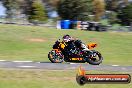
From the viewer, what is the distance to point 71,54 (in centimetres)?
2359

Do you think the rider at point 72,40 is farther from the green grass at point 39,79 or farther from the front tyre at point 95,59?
the green grass at point 39,79

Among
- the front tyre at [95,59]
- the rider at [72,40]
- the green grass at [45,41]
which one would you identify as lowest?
the green grass at [45,41]

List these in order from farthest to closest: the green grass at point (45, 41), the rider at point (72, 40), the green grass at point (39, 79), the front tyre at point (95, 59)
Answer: the green grass at point (45, 41) → the front tyre at point (95, 59) → the rider at point (72, 40) → the green grass at point (39, 79)

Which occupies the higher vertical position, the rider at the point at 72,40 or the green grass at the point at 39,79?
the rider at the point at 72,40

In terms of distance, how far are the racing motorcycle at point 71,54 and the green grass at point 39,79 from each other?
3.95m

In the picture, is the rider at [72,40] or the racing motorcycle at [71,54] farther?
the racing motorcycle at [71,54]

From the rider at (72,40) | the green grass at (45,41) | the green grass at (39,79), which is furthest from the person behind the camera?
the green grass at (45,41)

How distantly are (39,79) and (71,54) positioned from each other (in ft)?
21.6

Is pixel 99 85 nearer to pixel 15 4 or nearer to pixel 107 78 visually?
pixel 107 78

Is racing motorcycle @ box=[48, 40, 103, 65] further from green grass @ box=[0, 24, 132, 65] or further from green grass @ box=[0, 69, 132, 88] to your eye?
green grass @ box=[0, 24, 132, 65]

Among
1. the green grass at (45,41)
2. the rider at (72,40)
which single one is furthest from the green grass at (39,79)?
the green grass at (45,41)

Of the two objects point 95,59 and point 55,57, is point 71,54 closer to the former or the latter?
point 55,57

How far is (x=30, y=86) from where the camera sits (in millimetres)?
15953

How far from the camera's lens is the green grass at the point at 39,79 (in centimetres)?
1625
